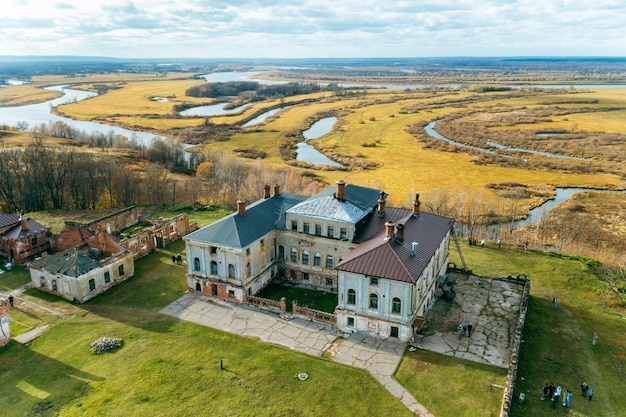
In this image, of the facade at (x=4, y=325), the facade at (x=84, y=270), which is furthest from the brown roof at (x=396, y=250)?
the facade at (x=4, y=325)

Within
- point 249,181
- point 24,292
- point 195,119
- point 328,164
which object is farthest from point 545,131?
point 24,292

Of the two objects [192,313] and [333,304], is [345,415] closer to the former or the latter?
[333,304]

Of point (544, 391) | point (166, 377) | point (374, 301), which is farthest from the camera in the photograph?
point (374, 301)

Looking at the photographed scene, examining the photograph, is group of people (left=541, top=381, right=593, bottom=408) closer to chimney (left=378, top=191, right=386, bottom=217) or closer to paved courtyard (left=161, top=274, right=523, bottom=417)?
paved courtyard (left=161, top=274, right=523, bottom=417)

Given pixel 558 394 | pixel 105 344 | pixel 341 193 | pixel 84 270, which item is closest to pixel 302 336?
pixel 341 193

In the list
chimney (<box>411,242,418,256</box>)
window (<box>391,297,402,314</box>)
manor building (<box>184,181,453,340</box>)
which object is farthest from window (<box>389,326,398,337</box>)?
chimney (<box>411,242,418,256</box>)

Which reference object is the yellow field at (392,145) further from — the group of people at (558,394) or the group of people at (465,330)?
the group of people at (558,394)

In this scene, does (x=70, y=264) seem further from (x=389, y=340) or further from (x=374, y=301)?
(x=389, y=340)
